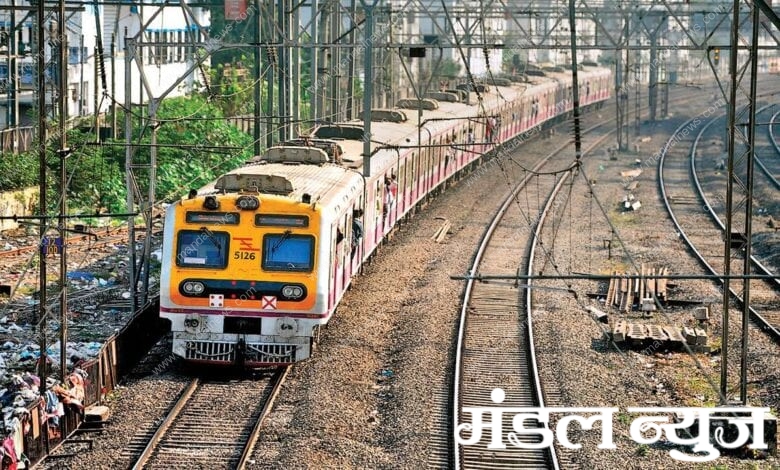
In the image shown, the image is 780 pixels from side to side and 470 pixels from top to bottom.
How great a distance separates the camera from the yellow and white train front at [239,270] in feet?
52.2

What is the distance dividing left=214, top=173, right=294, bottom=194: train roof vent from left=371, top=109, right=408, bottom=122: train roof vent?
12869mm

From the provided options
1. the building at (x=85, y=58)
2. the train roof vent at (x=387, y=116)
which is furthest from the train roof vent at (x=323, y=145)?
the building at (x=85, y=58)

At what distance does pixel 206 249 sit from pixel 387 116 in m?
13.9

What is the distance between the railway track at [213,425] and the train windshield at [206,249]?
4.64 feet

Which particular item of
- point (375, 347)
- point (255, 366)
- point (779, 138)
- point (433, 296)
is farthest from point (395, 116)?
point (779, 138)

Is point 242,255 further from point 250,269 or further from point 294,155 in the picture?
point 294,155

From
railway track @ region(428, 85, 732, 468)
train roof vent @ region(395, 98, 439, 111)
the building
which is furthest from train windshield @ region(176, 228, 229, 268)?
train roof vent @ region(395, 98, 439, 111)

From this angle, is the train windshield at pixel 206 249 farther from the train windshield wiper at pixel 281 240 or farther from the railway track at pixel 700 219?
the railway track at pixel 700 219

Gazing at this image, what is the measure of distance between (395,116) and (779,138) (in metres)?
29.2

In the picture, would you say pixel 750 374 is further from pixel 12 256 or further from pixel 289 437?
pixel 12 256

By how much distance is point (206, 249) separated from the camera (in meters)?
16.0

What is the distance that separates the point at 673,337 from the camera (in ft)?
60.6

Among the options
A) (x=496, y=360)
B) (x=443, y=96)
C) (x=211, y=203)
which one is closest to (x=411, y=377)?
(x=496, y=360)

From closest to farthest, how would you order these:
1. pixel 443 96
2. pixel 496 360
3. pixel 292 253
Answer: pixel 292 253 < pixel 496 360 < pixel 443 96
